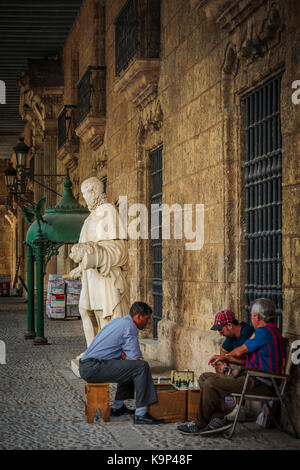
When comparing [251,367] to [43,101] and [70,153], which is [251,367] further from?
[43,101]

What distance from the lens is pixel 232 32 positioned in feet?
26.4

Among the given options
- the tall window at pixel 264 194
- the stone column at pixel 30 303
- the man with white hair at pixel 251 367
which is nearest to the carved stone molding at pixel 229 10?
the tall window at pixel 264 194

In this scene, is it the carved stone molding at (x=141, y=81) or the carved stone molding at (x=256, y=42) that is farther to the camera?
the carved stone molding at (x=141, y=81)

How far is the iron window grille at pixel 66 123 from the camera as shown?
19594 mm

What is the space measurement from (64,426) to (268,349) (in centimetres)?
189

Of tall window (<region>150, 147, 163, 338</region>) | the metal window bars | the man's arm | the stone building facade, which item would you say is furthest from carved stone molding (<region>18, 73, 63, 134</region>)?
the man's arm

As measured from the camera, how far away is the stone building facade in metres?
6.81

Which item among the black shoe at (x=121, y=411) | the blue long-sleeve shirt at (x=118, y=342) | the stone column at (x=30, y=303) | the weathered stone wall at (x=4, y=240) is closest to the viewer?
the blue long-sleeve shirt at (x=118, y=342)

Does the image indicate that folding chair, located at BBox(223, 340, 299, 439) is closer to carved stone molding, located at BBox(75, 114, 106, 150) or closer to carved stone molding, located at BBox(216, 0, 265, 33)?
carved stone molding, located at BBox(216, 0, 265, 33)

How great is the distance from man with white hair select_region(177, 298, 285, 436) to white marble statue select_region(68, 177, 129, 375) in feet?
9.14

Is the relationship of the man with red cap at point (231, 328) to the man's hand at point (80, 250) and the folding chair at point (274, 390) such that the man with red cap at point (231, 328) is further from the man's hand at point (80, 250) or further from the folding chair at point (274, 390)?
the man's hand at point (80, 250)

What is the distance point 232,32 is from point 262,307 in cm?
323

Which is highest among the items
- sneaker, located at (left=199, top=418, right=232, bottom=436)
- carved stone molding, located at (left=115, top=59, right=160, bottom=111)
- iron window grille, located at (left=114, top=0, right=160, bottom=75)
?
iron window grille, located at (left=114, top=0, right=160, bottom=75)

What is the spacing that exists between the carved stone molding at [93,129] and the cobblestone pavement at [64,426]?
6123mm
